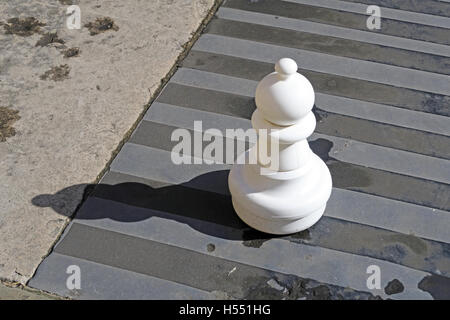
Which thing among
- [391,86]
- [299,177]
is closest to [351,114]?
[391,86]

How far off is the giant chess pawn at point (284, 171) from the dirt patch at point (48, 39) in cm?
193

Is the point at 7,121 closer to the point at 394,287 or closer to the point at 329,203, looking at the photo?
the point at 329,203

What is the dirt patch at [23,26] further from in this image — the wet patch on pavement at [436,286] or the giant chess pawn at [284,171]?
the wet patch on pavement at [436,286]

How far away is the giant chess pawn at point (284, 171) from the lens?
8.68 feet

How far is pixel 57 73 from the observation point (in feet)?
13.2

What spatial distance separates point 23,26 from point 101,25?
56 centimetres

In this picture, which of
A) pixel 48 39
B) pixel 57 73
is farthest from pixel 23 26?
pixel 57 73

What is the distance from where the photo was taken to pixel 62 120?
3.68 m

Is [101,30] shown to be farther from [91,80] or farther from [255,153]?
[255,153]

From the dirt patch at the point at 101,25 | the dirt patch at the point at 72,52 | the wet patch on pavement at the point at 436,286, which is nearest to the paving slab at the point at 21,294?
the wet patch on pavement at the point at 436,286

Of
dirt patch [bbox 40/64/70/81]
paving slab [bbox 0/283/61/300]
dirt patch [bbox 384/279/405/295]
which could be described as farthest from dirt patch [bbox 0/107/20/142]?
dirt patch [bbox 384/279/405/295]

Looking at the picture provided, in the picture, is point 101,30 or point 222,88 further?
point 101,30

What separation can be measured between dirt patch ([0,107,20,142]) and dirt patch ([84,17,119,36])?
0.92 metres
